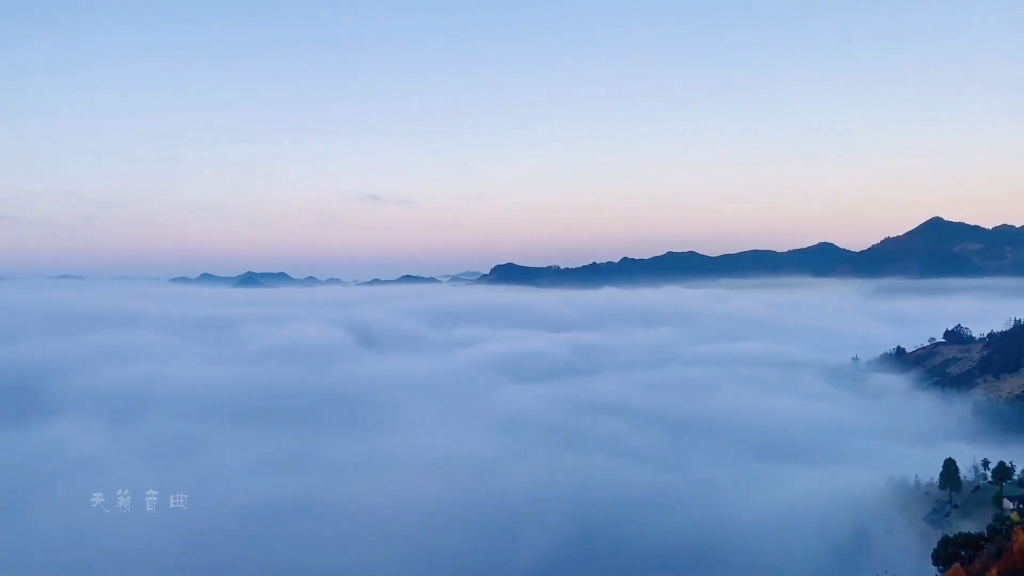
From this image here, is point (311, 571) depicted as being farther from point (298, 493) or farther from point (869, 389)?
point (869, 389)

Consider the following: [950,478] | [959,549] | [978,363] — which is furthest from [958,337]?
[959,549]

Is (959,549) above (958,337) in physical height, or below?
below

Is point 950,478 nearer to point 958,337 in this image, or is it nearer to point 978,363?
point 978,363

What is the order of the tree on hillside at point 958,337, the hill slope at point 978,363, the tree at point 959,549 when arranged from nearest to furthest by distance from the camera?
1. the tree at point 959,549
2. the hill slope at point 978,363
3. the tree on hillside at point 958,337

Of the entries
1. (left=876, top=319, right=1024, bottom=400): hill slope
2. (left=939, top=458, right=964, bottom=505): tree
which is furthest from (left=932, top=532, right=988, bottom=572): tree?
(left=876, top=319, right=1024, bottom=400): hill slope

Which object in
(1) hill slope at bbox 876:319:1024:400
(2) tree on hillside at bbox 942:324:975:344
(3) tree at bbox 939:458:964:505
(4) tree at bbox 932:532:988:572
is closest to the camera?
(4) tree at bbox 932:532:988:572

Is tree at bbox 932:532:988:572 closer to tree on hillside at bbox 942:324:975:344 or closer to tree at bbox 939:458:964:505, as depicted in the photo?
tree at bbox 939:458:964:505

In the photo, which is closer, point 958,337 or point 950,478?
point 950,478

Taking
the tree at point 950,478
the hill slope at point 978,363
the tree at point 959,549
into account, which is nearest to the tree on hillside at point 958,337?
the hill slope at point 978,363

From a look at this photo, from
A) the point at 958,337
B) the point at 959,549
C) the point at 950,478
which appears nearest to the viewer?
the point at 959,549

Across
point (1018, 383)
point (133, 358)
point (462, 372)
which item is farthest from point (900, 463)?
point (133, 358)

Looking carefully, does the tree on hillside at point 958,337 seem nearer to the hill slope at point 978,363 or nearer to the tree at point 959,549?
the hill slope at point 978,363
